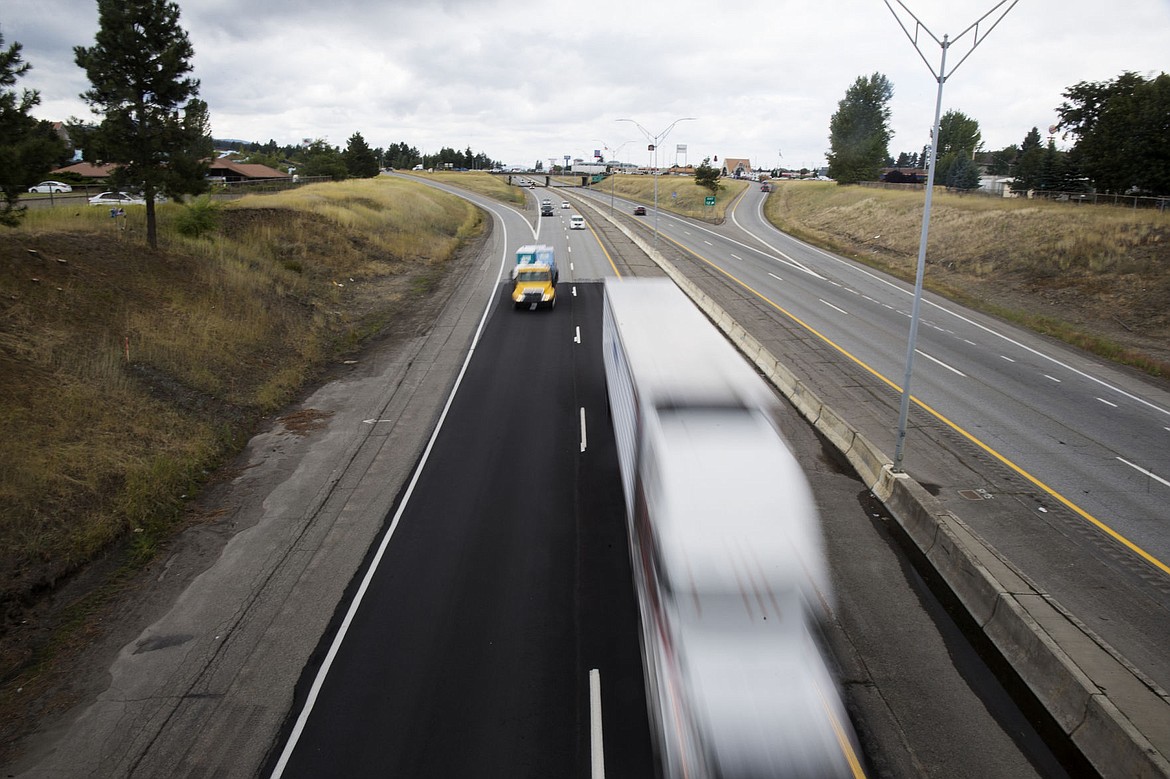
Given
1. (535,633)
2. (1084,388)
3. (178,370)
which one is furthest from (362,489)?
(1084,388)

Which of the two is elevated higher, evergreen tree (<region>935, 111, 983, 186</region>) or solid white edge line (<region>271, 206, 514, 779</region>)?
evergreen tree (<region>935, 111, 983, 186</region>)

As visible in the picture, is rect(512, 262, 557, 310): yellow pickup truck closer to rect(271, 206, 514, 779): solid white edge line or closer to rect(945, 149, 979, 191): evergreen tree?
rect(271, 206, 514, 779): solid white edge line

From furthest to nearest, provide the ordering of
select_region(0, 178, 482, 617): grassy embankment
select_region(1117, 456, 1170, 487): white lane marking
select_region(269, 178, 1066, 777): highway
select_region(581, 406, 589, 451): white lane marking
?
select_region(581, 406, 589, 451): white lane marking, select_region(1117, 456, 1170, 487): white lane marking, select_region(0, 178, 482, 617): grassy embankment, select_region(269, 178, 1066, 777): highway

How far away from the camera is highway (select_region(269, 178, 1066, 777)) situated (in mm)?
7566

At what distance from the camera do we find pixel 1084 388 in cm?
2086

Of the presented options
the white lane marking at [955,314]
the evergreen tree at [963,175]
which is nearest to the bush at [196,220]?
the white lane marking at [955,314]

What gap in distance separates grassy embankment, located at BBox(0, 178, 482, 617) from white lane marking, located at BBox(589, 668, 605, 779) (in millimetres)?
8090

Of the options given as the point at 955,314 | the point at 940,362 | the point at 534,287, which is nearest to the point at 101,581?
the point at 534,287

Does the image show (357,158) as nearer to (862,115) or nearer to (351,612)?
(862,115)

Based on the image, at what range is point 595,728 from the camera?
7891 millimetres

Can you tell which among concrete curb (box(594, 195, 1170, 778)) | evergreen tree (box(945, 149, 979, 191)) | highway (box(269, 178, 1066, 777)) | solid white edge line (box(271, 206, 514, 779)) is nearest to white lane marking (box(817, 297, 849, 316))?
highway (box(269, 178, 1066, 777))

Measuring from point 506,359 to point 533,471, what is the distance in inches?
352

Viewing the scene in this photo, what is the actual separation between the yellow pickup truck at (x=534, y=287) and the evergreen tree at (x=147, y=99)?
1327 cm

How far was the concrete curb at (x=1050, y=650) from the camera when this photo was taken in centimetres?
704
